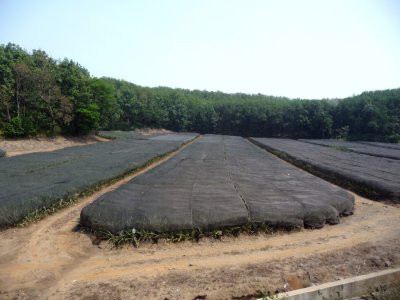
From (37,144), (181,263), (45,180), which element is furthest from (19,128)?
(181,263)

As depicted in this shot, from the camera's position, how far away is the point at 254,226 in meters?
8.20

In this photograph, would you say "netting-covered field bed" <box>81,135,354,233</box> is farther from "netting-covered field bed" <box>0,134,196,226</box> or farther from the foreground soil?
"netting-covered field bed" <box>0,134,196,226</box>

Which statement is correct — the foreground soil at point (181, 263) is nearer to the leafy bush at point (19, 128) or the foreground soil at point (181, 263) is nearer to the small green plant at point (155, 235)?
the small green plant at point (155, 235)

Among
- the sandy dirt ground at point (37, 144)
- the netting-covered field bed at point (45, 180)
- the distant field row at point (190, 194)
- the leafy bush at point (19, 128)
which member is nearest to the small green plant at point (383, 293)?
the distant field row at point (190, 194)

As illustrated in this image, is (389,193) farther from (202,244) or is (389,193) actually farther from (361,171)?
Result: (202,244)

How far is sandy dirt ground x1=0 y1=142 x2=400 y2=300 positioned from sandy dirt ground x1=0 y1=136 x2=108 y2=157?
737 inches

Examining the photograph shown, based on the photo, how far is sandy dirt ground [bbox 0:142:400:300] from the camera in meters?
5.50

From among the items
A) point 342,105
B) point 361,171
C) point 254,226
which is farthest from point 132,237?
point 342,105

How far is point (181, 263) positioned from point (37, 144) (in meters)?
25.1

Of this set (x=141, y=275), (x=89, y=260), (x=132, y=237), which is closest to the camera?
(x=141, y=275)

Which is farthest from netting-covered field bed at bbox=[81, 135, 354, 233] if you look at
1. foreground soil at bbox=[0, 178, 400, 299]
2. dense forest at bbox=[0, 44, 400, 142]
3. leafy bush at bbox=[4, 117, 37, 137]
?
dense forest at bbox=[0, 44, 400, 142]

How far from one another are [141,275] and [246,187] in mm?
6047

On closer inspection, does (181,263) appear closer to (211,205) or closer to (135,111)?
(211,205)

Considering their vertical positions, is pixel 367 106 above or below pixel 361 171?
above
